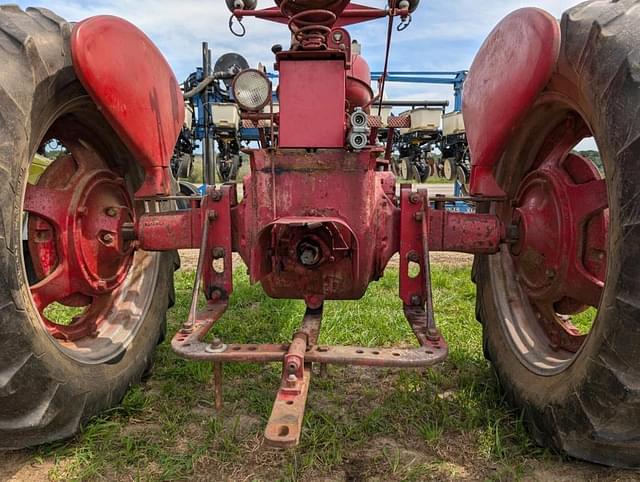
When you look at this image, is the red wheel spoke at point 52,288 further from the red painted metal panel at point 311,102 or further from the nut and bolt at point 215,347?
the red painted metal panel at point 311,102

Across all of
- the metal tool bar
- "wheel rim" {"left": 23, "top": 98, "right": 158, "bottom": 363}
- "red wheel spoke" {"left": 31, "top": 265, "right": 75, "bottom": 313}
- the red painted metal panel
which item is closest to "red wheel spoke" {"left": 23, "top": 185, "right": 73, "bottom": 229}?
"wheel rim" {"left": 23, "top": 98, "right": 158, "bottom": 363}

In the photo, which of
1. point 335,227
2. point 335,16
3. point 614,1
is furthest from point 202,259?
point 614,1

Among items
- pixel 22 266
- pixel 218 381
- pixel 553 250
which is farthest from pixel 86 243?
pixel 553 250

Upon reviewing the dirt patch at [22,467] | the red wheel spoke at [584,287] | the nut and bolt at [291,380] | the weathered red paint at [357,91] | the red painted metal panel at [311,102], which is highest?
the weathered red paint at [357,91]

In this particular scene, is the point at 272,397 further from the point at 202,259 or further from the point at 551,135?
the point at 551,135

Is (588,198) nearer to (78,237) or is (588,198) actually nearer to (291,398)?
(291,398)

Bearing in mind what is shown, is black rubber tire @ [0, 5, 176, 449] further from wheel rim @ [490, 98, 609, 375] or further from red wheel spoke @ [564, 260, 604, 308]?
red wheel spoke @ [564, 260, 604, 308]

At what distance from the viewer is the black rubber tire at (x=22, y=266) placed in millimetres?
1610

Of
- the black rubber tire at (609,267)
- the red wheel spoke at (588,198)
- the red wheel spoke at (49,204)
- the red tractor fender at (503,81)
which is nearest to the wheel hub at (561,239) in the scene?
the red wheel spoke at (588,198)

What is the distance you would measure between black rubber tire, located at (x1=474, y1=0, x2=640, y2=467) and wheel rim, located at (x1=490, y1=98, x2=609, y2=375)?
17 centimetres

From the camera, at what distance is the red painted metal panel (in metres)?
2.10

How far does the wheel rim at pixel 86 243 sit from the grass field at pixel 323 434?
360 mm

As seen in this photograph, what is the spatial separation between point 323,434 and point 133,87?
163cm

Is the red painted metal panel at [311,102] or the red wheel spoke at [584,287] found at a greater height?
the red painted metal panel at [311,102]
